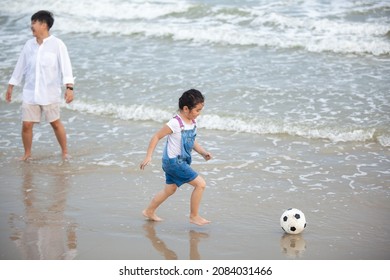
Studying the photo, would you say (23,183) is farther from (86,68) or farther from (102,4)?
(102,4)

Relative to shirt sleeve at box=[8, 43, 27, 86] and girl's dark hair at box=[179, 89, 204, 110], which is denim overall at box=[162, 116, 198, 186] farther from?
shirt sleeve at box=[8, 43, 27, 86]

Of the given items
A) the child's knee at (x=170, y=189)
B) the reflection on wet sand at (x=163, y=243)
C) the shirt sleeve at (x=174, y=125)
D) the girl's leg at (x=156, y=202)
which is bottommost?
the reflection on wet sand at (x=163, y=243)

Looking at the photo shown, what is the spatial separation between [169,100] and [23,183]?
13.1 feet

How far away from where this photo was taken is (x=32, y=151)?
344 inches

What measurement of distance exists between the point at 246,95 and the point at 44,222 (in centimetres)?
543

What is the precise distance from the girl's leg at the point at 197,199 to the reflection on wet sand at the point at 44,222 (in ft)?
3.42

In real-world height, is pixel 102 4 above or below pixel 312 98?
above

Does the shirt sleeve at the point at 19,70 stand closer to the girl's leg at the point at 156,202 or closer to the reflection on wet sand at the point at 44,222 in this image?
the reflection on wet sand at the point at 44,222

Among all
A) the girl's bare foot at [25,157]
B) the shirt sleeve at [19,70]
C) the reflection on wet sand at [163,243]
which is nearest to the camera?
the reflection on wet sand at [163,243]

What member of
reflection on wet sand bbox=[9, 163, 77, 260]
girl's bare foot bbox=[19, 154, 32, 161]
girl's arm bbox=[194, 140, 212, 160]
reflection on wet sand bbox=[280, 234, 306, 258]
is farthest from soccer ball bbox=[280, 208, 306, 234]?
girl's bare foot bbox=[19, 154, 32, 161]

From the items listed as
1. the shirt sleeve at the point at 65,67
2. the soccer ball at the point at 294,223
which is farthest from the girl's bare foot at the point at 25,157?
the soccer ball at the point at 294,223

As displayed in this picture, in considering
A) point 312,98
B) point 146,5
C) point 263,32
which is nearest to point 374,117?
point 312,98

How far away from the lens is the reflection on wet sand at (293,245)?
5.51 meters

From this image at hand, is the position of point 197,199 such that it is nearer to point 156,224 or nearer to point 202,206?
point 156,224
